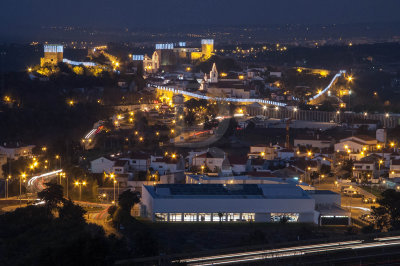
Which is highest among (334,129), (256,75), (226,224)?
(256,75)

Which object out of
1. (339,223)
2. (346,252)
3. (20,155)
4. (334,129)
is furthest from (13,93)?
(346,252)

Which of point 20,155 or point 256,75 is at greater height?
point 256,75

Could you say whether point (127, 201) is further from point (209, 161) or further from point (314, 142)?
point (314, 142)

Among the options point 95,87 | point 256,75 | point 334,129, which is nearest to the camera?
point 334,129

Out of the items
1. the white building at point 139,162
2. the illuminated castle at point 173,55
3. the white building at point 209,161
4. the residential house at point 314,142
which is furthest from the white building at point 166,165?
the illuminated castle at point 173,55

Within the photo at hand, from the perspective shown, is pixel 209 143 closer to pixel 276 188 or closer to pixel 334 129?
pixel 334 129

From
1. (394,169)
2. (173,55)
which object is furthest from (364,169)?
(173,55)

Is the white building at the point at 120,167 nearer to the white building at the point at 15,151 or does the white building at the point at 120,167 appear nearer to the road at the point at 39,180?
the road at the point at 39,180

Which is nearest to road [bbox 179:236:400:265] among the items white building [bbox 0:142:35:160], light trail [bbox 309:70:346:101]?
white building [bbox 0:142:35:160]
